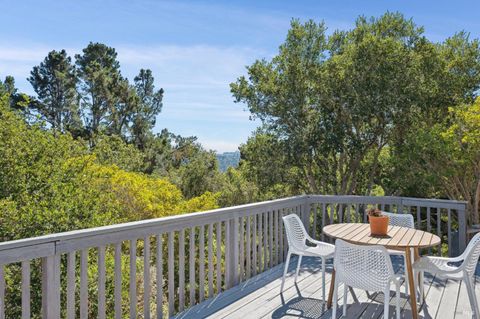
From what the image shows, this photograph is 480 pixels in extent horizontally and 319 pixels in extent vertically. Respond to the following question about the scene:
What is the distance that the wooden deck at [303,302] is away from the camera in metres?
3.33

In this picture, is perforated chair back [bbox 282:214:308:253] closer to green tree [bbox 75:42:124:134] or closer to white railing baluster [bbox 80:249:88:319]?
white railing baluster [bbox 80:249:88:319]

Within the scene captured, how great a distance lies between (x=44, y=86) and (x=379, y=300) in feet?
76.9

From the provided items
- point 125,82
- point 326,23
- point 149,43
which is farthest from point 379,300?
point 125,82

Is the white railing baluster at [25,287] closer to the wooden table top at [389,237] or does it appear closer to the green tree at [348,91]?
the wooden table top at [389,237]

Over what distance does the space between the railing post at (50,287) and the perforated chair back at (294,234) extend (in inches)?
86.8

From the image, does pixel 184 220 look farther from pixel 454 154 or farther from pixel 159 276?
pixel 454 154

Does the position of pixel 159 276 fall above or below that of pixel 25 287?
below

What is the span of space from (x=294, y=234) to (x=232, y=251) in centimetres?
67

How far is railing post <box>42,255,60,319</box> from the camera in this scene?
7.22 ft

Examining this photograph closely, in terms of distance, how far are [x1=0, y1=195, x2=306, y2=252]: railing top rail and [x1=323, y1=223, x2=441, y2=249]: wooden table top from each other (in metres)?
0.95

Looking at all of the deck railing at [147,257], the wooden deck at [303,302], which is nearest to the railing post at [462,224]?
the deck railing at [147,257]

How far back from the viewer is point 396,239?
3271 mm

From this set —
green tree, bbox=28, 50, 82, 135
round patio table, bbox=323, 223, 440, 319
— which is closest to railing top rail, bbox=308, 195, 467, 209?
round patio table, bbox=323, 223, 440, 319

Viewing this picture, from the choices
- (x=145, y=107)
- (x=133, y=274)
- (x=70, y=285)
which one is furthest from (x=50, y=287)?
(x=145, y=107)
